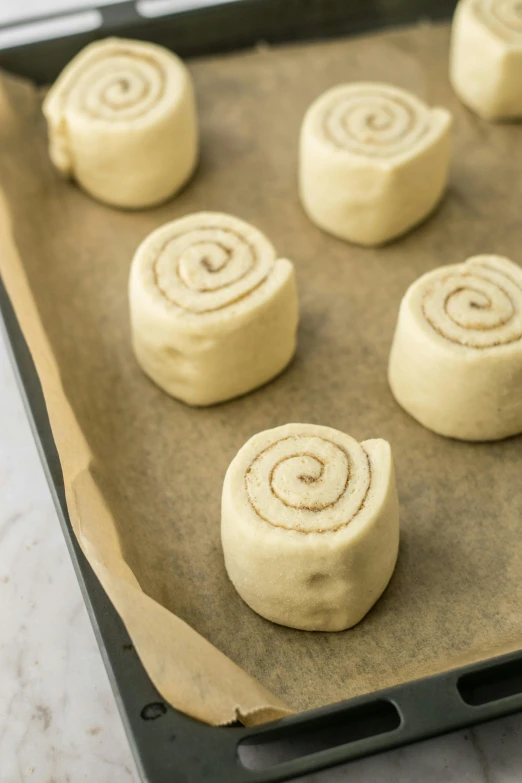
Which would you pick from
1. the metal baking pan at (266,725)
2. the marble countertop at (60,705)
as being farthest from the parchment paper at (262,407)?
the marble countertop at (60,705)

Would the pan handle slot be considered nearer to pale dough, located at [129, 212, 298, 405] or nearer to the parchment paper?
the parchment paper

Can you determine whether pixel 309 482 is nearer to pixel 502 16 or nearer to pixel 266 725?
pixel 266 725

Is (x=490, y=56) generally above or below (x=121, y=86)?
below

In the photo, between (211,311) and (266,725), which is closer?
(266,725)

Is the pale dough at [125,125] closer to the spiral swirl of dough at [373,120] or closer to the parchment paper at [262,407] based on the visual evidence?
the parchment paper at [262,407]

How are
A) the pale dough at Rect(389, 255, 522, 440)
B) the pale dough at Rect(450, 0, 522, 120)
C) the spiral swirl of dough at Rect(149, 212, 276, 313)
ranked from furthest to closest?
the pale dough at Rect(450, 0, 522, 120), the spiral swirl of dough at Rect(149, 212, 276, 313), the pale dough at Rect(389, 255, 522, 440)

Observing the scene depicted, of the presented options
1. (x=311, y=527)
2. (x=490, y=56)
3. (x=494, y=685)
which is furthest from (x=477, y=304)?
(x=490, y=56)

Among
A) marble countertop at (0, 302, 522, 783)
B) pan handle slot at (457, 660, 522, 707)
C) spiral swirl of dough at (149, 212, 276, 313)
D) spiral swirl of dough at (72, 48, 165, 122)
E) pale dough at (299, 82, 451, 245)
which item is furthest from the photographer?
spiral swirl of dough at (72, 48, 165, 122)

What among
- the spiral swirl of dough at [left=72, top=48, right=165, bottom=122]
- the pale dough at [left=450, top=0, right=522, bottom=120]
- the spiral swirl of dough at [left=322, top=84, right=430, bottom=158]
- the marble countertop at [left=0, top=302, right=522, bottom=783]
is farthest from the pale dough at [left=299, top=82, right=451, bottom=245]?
the marble countertop at [left=0, top=302, right=522, bottom=783]
